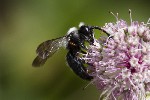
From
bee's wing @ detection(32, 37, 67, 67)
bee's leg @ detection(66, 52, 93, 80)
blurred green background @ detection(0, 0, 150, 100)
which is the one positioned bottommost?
bee's leg @ detection(66, 52, 93, 80)

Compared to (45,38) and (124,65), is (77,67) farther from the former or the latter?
(45,38)

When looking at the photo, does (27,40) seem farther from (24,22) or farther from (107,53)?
(107,53)

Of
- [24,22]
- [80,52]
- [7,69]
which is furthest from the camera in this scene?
[24,22]

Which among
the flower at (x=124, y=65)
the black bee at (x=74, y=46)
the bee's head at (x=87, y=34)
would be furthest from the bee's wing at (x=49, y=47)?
the flower at (x=124, y=65)

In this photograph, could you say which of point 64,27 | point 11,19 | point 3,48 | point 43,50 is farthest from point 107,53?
point 11,19

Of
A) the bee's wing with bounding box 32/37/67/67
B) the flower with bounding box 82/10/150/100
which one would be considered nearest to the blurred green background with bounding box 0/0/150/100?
the bee's wing with bounding box 32/37/67/67

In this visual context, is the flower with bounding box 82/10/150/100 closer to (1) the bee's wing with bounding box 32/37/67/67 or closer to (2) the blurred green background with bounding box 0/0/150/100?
(1) the bee's wing with bounding box 32/37/67/67
